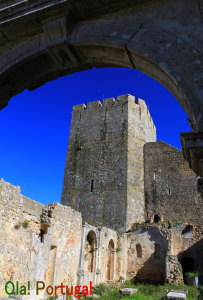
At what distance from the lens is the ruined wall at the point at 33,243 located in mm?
8631

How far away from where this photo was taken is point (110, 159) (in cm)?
2038

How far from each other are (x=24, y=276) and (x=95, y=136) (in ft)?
44.9

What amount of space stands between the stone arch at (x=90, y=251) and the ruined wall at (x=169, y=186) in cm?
537

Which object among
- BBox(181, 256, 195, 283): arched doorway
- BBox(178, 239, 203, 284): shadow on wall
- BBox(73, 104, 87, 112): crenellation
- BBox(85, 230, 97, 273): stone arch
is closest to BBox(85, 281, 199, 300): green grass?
BBox(85, 230, 97, 273): stone arch

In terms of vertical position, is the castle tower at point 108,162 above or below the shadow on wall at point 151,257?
above

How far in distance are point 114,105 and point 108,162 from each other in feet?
15.4

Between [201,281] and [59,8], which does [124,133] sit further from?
[59,8]

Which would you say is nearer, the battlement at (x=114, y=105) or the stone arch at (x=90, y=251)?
the stone arch at (x=90, y=251)

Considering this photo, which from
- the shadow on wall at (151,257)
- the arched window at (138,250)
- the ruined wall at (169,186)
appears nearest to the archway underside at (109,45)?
the shadow on wall at (151,257)

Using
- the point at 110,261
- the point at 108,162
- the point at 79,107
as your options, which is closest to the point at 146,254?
the point at 110,261

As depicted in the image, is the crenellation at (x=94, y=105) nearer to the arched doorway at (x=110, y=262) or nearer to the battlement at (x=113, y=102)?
the battlement at (x=113, y=102)

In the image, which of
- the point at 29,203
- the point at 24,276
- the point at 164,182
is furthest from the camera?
the point at 164,182

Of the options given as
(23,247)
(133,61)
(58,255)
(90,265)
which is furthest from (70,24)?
(90,265)

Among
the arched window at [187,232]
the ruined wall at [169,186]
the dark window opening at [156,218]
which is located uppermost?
the ruined wall at [169,186]
